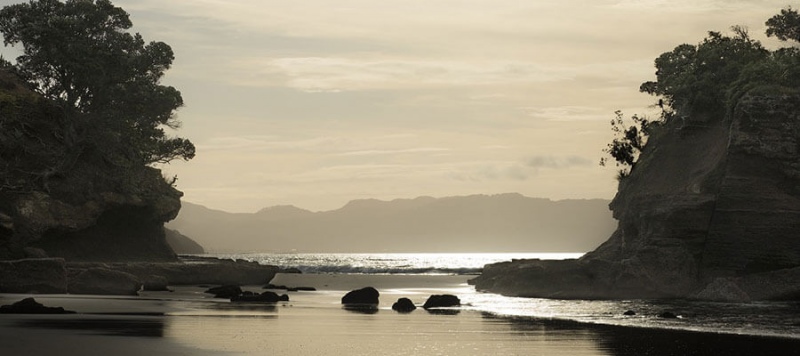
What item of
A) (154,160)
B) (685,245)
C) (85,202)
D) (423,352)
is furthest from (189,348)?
(154,160)

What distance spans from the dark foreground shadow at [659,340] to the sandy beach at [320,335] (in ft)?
0.10

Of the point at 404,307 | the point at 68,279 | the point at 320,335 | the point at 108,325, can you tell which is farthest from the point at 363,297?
the point at 108,325

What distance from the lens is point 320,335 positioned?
98.4ft

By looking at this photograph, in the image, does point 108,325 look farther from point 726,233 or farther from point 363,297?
point 726,233

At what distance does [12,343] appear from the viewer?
24.1m

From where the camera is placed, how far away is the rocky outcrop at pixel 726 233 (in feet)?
176

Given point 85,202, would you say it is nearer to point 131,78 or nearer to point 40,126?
point 40,126

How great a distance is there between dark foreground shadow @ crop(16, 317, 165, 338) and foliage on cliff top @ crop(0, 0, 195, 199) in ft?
137

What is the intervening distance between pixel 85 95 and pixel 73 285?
39.4 meters

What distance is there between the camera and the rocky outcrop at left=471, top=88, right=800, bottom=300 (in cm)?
5369

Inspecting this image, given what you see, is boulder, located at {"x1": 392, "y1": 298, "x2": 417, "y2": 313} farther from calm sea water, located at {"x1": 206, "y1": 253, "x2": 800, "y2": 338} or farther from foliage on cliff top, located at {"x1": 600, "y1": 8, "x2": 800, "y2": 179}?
foliage on cliff top, located at {"x1": 600, "y1": 8, "x2": 800, "y2": 179}

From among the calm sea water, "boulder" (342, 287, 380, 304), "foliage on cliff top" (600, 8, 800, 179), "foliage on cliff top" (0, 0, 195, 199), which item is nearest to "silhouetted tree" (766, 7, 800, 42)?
"foliage on cliff top" (600, 8, 800, 179)

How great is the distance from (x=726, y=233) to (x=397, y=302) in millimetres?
21401

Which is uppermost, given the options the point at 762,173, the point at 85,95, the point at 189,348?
the point at 85,95
